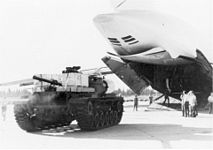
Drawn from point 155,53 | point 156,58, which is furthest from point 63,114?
point 156,58

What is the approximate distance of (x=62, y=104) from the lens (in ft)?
35.4

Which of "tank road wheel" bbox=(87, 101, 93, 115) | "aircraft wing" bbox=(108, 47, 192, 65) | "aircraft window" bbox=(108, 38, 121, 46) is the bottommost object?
"tank road wheel" bbox=(87, 101, 93, 115)

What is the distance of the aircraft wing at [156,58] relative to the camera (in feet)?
52.6

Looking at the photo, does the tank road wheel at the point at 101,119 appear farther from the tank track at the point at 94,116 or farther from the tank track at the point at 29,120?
the tank track at the point at 29,120

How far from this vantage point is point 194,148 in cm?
723

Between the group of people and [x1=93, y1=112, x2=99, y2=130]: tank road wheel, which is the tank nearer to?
[x1=93, y1=112, x2=99, y2=130]: tank road wheel

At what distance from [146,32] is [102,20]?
2.05m

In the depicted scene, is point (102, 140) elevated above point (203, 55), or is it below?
below

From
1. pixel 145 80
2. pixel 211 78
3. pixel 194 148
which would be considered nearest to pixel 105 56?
pixel 145 80

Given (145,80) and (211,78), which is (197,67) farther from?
(145,80)

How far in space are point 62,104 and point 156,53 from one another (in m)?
6.60

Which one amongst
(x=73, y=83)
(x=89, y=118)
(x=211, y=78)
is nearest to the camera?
(x=89, y=118)

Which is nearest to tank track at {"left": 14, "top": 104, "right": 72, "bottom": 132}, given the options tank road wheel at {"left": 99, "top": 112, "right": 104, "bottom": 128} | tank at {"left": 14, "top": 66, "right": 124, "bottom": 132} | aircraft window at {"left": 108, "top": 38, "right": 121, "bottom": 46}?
tank at {"left": 14, "top": 66, "right": 124, "bottom": 132}

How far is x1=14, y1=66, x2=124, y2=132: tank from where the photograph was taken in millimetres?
10320
